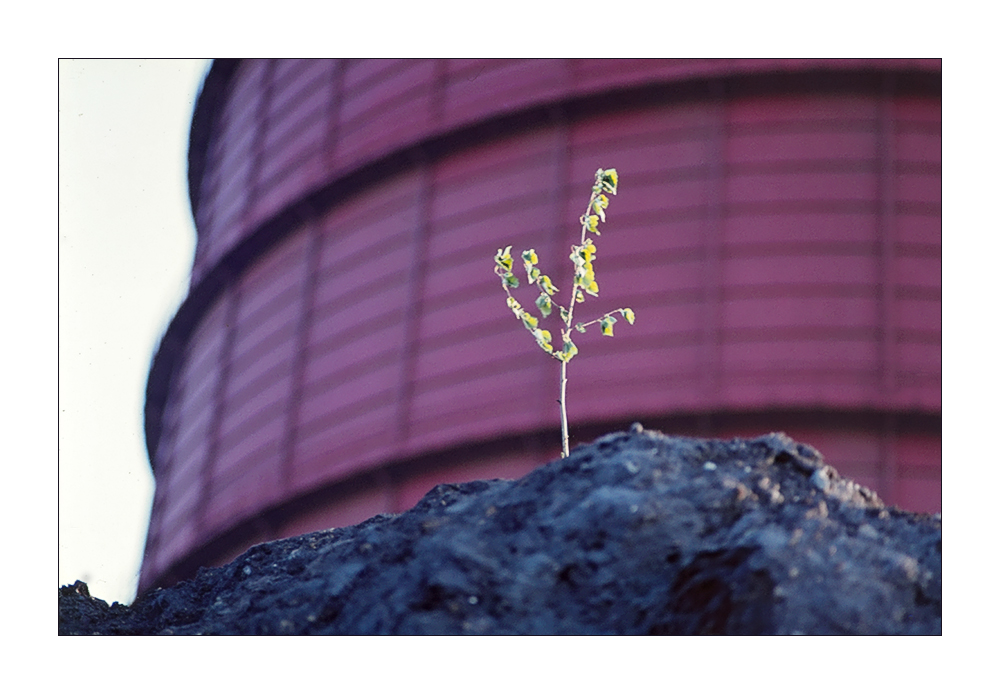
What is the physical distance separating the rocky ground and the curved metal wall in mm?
2383

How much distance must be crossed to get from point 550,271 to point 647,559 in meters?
3.26

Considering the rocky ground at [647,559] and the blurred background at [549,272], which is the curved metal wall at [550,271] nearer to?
the blurred background at [549,272]

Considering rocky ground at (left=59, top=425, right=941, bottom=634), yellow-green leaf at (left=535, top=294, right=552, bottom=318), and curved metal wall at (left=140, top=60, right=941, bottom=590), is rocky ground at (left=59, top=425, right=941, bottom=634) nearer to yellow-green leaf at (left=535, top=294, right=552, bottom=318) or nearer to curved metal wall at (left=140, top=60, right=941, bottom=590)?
yellow-green leaf at (left=535, top=294, right=552, bottom=318)

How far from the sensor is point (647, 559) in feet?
7.03

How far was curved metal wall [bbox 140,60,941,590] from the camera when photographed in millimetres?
4738

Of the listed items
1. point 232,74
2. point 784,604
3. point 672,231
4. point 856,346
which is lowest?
point 784,604

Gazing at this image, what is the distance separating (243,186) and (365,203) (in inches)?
52.9

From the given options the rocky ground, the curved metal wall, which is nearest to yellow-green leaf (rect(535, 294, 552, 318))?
the rocky ground

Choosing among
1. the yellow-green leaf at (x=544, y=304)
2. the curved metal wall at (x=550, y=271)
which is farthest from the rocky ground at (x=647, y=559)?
the curved metal wall at (x=550, y=271)

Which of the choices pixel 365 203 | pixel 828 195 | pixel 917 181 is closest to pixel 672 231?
pixel 828 195

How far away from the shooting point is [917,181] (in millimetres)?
4672

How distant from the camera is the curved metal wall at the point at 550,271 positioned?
15.5 ft

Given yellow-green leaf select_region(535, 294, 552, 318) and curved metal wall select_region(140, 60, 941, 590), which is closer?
yellow-green leaf select_region(535, 294, 552, 318)

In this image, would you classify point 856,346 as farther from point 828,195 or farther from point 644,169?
point 644,169
